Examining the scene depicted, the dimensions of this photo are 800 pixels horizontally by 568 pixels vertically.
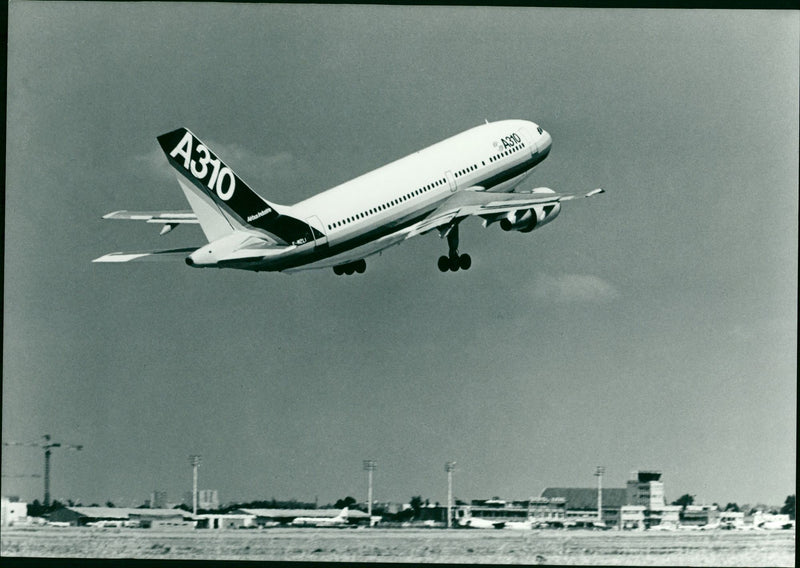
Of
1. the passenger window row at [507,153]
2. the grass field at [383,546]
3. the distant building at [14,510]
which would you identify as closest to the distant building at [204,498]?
the grass field at [383,546]

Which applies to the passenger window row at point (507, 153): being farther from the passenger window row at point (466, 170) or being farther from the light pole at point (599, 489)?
the light pole at point (599, 489)

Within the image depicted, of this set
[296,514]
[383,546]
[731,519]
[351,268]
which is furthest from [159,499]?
[731,519]

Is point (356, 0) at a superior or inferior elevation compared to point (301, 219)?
superior

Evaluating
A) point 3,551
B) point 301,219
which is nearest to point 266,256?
point 301,219

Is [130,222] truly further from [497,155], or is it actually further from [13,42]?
[497,155]

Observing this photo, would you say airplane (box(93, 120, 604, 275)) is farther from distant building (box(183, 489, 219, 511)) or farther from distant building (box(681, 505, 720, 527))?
distant building (box(681, 505, 720, 527))
